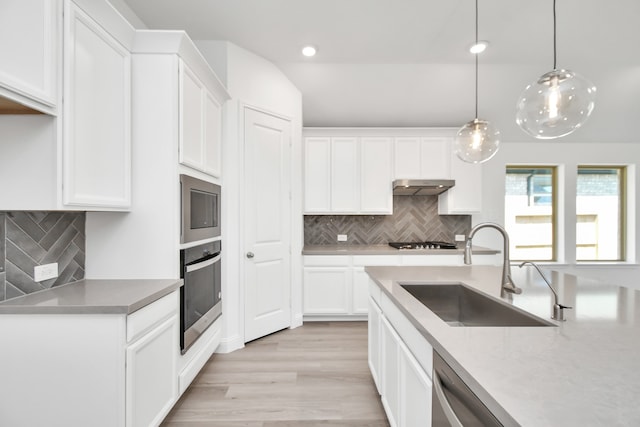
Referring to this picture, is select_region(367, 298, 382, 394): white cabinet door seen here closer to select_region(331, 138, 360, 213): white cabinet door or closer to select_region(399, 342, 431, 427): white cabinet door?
select_region(399, 342, 431, 427): white cabinet door

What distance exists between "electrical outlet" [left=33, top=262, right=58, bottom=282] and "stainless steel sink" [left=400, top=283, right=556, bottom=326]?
2000 mm

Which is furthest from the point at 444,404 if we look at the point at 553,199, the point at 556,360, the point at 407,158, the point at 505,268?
the point at 553,199

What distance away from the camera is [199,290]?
224cm

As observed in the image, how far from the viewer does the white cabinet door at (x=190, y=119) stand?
198 cm

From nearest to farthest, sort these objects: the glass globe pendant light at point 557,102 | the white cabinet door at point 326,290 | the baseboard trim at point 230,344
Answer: the glass globe pendant light at point 557,102 < the baseboard trim at point 230,344 < the white cabinet door at point 326,290

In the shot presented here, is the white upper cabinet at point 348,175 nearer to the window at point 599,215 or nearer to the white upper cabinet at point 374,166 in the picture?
the white upper cabinet at point 374,166

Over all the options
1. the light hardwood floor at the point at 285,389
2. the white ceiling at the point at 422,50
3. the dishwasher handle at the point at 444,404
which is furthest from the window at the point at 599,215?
the dishwasher handle at the point at 444,404

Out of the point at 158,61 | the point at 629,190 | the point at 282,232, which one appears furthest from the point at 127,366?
the point at 629,190

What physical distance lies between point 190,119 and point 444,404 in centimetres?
215

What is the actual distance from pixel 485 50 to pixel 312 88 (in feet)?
6.17

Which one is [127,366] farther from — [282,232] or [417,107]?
[417,107]

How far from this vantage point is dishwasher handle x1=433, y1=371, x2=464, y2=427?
2.82 feet

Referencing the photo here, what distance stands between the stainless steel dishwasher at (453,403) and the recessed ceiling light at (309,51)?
9.68 feet

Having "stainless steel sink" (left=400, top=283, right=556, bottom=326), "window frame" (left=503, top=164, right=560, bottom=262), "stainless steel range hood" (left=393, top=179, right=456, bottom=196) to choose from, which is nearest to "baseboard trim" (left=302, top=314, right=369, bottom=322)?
"stainless steel range hood" (left=393, top=179, right=456, bottom=196)
